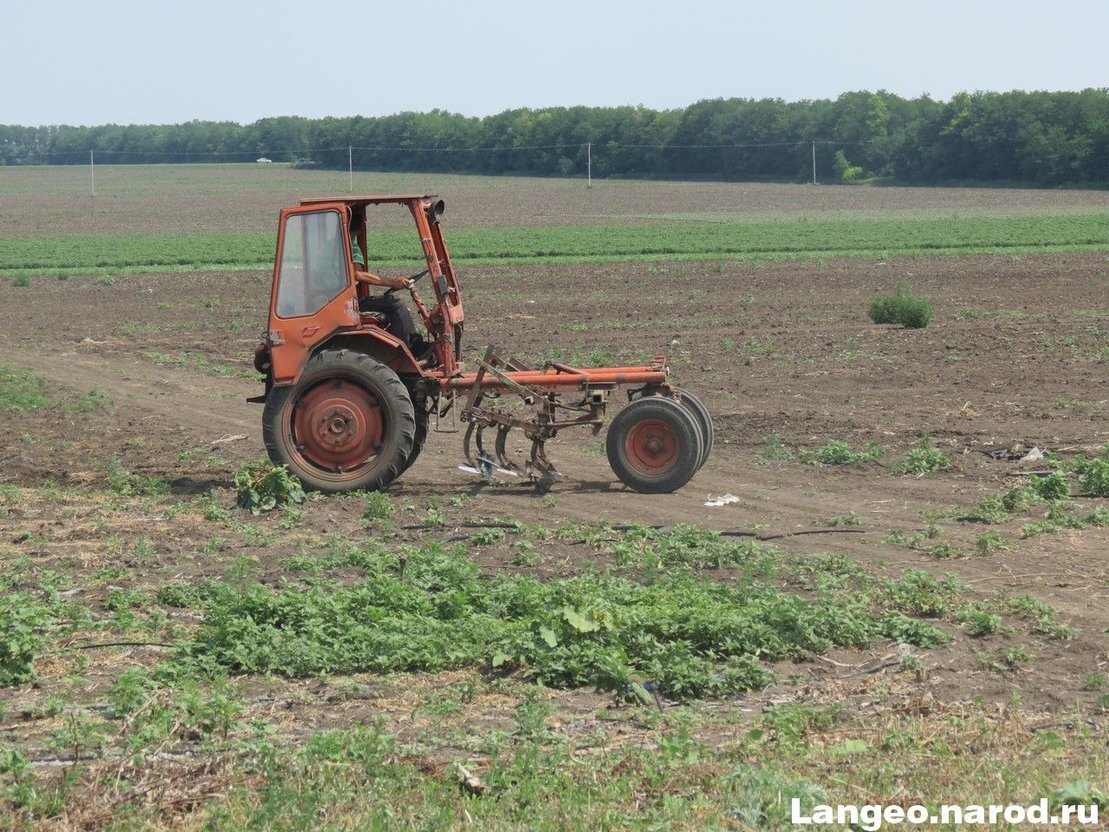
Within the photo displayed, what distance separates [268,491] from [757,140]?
9258 cm

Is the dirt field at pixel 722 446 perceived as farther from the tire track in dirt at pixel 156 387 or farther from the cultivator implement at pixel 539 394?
the cultivator implement at pixel 539 394

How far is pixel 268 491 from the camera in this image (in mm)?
11336

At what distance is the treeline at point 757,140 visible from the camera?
79.1m

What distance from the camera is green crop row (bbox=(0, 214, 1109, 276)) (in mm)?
37156

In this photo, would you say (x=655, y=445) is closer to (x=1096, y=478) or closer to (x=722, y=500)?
(x=722, y=500)

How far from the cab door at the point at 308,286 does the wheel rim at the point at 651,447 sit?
8.38ft

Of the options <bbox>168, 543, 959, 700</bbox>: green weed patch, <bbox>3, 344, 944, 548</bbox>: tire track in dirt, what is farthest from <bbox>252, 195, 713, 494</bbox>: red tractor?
<bbox>168, 543, 959, 700</bbox>: green weed patch

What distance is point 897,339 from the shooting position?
2058cm

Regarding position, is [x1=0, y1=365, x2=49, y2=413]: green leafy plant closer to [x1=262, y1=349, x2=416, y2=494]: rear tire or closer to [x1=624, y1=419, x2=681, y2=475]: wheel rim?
[x1=262, y1=349, x2=416, y2=494]: rear tire

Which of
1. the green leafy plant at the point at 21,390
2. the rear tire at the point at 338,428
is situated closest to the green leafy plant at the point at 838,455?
the rear tire at the point at 338,428

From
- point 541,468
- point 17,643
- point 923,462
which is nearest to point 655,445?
point 541,468

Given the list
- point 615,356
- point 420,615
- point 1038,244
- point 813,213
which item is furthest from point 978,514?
point 813,213

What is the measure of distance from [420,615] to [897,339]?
46.1 ft

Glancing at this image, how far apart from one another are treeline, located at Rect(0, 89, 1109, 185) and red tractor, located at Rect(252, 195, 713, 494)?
203 ft
